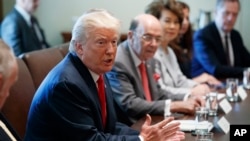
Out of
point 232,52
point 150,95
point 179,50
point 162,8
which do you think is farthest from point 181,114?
point 232,52

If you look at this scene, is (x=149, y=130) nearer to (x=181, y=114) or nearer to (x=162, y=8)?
(x=181, y=114)

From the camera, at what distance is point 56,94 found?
1.72 metres

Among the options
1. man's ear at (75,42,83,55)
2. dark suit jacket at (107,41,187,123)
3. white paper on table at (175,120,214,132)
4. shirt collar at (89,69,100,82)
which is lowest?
white paper on table at (175,120,214,132)

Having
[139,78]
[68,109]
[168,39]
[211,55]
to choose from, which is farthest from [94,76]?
[211,55]

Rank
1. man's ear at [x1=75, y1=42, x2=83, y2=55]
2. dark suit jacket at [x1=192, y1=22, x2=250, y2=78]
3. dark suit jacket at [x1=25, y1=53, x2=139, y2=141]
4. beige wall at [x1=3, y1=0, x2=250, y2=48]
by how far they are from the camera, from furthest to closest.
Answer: beige wall at [x1=3, y1=0, x2=250, y2=48], dark suit jacket at [x1=192, y1=22, x2=250, y2=78], man's ear at [x1=75, y1=42, x2=83, y2=55], dark suit jacket at [x1=25, y1=53, x2=139, y2=141]

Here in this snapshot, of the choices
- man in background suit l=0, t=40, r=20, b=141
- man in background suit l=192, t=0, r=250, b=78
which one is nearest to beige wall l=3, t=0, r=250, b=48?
man in background suit l=192, t=0, r=250, b=78

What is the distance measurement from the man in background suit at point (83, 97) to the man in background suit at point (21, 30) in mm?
2306

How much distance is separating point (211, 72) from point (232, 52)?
40cm

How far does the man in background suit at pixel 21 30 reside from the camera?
163 inches

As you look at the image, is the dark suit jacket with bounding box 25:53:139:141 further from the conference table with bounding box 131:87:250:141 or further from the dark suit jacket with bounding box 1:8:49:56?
the dark suit jacket with bounding box 1:8:49:56

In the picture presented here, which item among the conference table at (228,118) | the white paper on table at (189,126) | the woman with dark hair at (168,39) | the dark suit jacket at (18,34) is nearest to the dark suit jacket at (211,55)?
the woman with dark hair at (168,39)

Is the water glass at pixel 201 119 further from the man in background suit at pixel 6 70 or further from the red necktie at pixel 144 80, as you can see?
the man in background suit at pixel 6 70

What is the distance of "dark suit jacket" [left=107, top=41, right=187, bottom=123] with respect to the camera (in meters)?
2.32

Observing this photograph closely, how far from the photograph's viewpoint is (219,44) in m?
3.88
